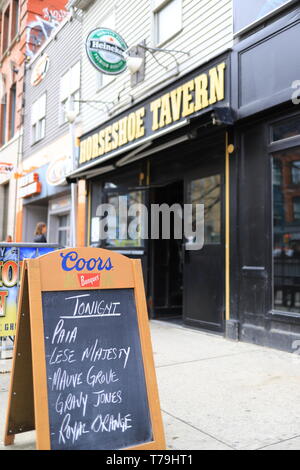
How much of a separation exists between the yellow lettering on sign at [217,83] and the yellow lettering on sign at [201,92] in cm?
10

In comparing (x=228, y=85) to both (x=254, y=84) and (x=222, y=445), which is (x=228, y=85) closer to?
(x=254, y=84)

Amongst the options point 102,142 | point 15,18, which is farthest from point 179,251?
point 15,18

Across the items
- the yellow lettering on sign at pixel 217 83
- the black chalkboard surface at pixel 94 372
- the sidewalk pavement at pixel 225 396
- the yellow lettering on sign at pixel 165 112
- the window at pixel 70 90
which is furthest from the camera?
the window at pixel 70 90

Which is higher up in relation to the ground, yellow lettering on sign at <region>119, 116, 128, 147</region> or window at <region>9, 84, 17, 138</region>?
window at <region>9, 84, 17, 138</region>

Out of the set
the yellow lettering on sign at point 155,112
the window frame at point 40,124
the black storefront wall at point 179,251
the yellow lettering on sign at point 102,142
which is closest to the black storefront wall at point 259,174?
the black storefront wall at point 179,251

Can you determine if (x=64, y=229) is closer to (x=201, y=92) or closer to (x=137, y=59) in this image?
(x=137, y=59)

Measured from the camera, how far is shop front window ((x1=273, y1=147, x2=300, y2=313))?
5.30 metres

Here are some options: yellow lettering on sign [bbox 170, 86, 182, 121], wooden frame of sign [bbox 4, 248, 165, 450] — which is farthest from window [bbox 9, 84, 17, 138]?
wooden frame of sign [bbox 4, 248, 165, 450]

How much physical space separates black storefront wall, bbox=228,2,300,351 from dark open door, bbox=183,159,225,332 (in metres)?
0.32

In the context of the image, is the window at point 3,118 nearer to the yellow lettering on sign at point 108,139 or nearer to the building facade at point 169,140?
the building facade at point 169,140

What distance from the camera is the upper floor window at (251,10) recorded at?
5578mm

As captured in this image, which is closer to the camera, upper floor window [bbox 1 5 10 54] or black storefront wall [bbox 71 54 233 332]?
black storefront wall [bbox 71 54 233 332]

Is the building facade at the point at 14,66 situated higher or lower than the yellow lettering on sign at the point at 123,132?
higher

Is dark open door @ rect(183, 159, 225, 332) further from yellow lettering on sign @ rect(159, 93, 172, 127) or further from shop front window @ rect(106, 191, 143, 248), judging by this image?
shop front window @ rect(106, 191, 143, 248)
